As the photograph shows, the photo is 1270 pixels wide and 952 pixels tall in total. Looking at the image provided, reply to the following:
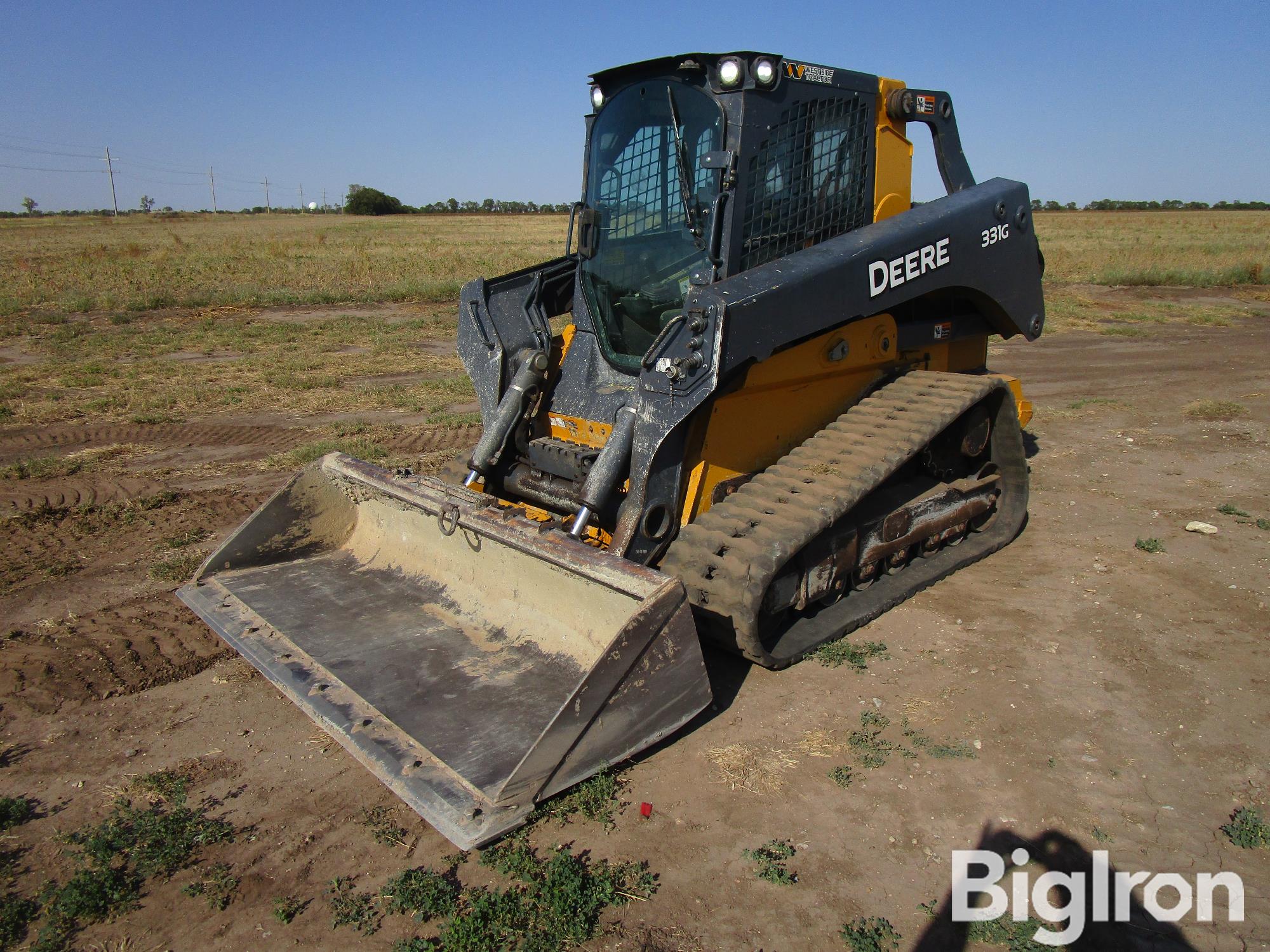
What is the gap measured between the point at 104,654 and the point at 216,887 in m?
1.99

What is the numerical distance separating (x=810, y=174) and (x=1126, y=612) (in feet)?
9.90

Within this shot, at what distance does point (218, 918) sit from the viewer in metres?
2.81

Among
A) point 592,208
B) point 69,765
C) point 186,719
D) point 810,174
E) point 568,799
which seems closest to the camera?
point 568,799

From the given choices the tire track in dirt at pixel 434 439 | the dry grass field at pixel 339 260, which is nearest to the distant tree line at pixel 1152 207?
the dry grass field at pixel 339 260

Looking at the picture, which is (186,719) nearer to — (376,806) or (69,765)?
(69,765)

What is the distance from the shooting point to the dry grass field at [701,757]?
282 cm

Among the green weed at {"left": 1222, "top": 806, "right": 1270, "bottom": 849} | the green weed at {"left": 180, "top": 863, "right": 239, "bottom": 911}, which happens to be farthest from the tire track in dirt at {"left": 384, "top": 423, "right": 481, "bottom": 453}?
the green weed at {"left": 1222, "top": 806, "right": 1270, "bottom": 849}

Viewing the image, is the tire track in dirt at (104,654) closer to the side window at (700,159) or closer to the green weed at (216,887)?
the green weed at (216,887)

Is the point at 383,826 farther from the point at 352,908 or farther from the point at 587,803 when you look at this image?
the point at 587,803

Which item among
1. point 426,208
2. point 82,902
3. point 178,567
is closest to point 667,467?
point 82,902

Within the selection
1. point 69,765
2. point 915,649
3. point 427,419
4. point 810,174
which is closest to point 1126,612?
point 915,649

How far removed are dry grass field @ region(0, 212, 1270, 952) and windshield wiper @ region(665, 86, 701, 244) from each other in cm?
223

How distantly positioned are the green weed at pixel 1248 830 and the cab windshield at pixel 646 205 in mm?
3206

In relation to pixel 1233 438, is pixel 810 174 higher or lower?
higher
